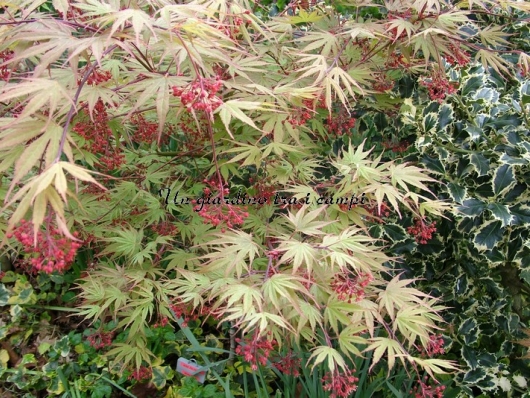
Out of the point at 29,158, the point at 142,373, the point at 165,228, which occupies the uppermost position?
the point at 29,158

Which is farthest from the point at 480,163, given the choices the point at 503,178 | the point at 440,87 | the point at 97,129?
the point at 97,129

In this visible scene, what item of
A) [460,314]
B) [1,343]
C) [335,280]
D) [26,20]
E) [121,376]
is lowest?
[1,343]

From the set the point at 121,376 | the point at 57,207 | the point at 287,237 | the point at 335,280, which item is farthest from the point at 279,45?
the point at 121,376

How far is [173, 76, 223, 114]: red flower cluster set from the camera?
1256 mm

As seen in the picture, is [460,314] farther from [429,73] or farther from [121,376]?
[121,376]

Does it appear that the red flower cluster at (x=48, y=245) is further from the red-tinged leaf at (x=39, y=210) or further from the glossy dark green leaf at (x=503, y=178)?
the glossy dark green leaf at (x=503, y=178)

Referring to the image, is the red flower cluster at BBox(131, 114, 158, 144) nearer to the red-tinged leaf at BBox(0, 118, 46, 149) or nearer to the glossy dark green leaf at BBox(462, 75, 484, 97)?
the red-tinged leaf at BBox(0, 118, 46, 149)

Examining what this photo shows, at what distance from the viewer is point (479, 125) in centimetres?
219

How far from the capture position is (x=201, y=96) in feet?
4.12

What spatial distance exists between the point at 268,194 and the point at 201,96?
81cm

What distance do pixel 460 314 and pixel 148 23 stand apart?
6.73 feet

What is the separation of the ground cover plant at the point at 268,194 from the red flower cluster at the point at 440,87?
43 millimetres

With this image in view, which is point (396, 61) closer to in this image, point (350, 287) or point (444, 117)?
point (444, 117)

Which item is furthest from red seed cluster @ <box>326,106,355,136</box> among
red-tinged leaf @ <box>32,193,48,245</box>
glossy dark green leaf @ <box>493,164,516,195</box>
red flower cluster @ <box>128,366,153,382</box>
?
red flower cluster @ <box>128,366,153,382</box>
